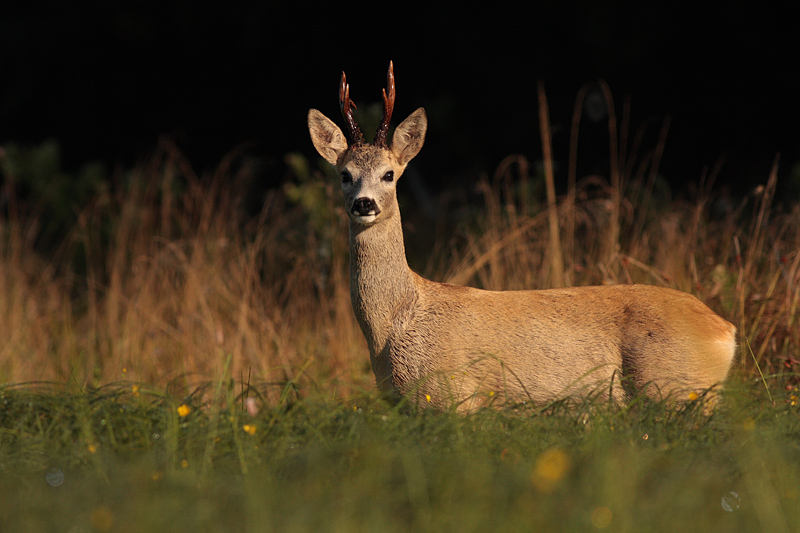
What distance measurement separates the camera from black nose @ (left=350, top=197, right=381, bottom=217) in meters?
3.58

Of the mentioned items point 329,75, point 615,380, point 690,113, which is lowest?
point 615,380

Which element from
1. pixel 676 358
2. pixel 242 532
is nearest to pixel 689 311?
pixel 676 358

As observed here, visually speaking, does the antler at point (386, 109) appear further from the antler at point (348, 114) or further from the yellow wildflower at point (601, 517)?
the yellow wildflower at point (601, 517)

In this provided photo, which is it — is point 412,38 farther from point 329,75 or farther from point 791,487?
point 791,487

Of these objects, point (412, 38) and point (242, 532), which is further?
point (412, 38)

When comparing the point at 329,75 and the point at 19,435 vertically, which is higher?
the point at 329,75

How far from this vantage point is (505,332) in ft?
12.0

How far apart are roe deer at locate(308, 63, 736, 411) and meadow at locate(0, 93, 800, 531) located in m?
0.20

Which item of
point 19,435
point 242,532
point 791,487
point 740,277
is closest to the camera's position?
point 242,532

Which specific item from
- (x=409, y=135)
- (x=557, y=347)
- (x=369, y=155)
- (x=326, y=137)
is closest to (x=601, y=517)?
(x=557, y=347)

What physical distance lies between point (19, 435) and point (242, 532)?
4.36ft

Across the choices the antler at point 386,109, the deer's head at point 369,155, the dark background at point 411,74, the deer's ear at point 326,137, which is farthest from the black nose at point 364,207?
the dark background at point 411,74

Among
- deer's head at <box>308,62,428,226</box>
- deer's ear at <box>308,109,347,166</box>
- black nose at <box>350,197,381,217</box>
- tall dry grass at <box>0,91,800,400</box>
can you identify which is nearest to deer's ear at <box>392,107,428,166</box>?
deer's head at <box>308,62,428,226</box>

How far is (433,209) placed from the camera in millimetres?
8984
